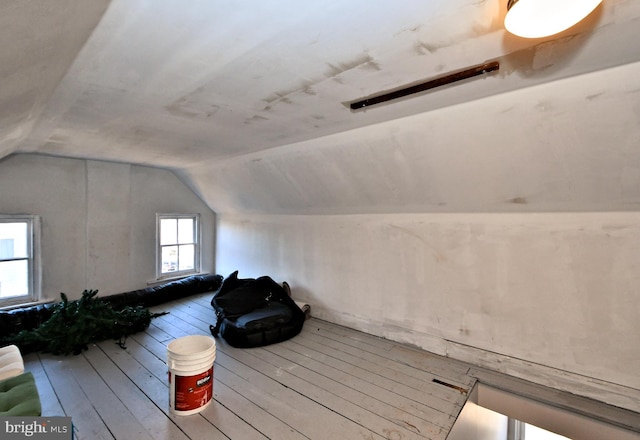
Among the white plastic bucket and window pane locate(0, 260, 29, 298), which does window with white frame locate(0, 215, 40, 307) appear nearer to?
window pane locate(0, 260, 29, 298)

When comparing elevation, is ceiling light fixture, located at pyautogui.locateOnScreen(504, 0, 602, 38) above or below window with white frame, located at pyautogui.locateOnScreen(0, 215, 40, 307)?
above

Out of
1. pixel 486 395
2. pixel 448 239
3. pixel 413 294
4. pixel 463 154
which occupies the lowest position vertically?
pixel 486 395

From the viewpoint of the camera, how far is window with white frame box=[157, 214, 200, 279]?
4867 millimetres

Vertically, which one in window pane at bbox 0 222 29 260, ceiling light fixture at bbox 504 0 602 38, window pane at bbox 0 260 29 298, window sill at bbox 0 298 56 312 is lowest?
window sill at bbox 0 298 56 312

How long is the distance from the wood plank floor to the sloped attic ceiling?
60.3 inches

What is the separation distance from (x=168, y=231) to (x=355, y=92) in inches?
168

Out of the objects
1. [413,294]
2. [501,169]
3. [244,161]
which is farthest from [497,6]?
[244,161]

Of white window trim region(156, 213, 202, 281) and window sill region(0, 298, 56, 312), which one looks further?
white window trim region(156, 213, 202, 281)

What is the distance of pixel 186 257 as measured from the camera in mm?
5250

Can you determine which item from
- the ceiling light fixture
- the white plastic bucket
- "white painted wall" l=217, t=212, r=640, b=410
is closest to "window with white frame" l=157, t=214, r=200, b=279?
"white painted wall" l=217, t=212, r=640, b=410

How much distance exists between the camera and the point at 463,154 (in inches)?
90.4

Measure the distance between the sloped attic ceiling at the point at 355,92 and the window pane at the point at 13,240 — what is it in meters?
1.13

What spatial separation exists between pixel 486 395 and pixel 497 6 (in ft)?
8.89

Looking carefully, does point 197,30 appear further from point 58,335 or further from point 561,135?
point 58,335
